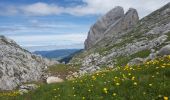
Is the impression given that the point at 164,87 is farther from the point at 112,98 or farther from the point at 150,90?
the point at 112,98

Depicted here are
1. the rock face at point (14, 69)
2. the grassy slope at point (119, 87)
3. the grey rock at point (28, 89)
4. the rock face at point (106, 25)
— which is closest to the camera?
the grassy slope at point (119, 87)

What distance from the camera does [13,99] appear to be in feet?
72.6

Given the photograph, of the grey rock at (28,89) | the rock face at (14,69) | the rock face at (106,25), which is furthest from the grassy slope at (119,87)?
the rock face at (106,25)

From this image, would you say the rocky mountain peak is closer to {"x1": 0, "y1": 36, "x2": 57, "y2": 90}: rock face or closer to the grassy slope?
{"x1": 0, "y1": 36, "x2": 57, "y2": 90}: rock face

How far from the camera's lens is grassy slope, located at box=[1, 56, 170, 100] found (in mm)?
16359

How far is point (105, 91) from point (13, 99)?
24.0 ft

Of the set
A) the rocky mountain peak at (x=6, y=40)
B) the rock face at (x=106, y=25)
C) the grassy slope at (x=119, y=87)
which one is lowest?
the grassy slope at (x=119, y=87)

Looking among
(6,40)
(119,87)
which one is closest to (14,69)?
(6,40)

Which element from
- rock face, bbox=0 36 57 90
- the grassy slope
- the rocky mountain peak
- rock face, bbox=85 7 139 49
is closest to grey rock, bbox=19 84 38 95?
the grassy slope

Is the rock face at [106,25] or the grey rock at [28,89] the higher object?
the rock face at [106,25]

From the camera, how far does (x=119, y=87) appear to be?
1791 centimetres

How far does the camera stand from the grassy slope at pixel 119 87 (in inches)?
644

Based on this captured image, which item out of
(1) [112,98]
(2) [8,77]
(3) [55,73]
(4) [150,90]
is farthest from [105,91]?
(3) [55,73]

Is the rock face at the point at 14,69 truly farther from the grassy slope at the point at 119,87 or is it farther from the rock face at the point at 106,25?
the rock face at the point at 106,25
